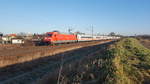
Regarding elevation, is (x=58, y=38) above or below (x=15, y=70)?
above

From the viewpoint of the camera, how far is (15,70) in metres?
13.1

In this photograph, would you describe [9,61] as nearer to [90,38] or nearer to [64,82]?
[64,82]

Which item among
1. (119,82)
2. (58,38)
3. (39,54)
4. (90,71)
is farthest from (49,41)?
(119,82)

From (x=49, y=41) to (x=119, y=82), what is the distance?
2736 cm

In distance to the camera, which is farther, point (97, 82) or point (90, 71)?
point (90, 71)

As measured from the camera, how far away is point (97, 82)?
637 cm

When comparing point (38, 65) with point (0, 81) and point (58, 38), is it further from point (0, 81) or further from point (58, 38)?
point (58, 38)

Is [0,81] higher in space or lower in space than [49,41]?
lower

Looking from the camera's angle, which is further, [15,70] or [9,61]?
[9,61]

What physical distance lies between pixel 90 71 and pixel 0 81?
23.1 ft

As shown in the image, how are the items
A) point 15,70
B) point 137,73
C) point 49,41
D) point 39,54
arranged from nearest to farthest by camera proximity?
point 137,73, point 15,70, point 39,54, point 49,41

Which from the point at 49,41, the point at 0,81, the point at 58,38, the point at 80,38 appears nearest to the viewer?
the point at 0,81

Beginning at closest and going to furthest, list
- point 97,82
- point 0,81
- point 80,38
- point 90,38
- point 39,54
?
point 97,82 < point 0,81 < point 39,54 < point 80,38 < point 90,38

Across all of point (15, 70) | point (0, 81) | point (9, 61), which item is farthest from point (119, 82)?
point (9, 61)
